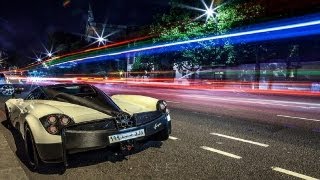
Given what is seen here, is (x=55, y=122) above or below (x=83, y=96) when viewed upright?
below

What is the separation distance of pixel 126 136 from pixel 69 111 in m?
0.92

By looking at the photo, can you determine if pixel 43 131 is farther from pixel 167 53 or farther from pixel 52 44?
pixel 52 44

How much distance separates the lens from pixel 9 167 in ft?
16.4

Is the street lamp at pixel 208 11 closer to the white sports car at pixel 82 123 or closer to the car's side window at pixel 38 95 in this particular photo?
the car's side window at pixel 38 95

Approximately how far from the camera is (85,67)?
66125mm

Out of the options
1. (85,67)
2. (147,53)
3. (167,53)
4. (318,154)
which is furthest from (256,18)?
(85,67)

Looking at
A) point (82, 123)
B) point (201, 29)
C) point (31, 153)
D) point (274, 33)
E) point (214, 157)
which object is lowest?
point (214, 157)

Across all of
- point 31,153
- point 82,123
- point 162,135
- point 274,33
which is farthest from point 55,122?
point 274,33

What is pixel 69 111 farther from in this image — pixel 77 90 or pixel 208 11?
pixel 208 11

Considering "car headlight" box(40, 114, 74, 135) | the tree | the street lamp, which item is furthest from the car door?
the street lamp

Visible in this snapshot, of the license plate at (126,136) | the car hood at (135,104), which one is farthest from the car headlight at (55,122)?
the car hood at (135,104)

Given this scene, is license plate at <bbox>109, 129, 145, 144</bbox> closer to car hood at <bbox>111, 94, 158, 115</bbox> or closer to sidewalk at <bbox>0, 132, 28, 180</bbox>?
car hood at <bbox>111, 94, 158, 115</bbox>

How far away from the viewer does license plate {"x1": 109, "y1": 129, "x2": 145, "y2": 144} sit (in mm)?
4859

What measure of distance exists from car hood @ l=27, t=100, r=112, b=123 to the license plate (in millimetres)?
363
